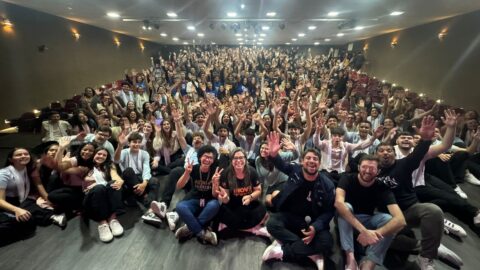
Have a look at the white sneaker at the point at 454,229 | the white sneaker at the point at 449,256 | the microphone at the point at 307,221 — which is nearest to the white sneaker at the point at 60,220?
the microphone at the point at 307,221

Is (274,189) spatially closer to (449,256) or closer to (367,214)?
(367,214)

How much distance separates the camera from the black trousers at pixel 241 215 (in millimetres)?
2693

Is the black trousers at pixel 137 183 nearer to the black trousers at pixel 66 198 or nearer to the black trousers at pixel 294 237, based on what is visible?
the black trousers at pixel 66 198

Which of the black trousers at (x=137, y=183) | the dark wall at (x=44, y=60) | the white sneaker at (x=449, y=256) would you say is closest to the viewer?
the white sneaker at (x=449, y=256)

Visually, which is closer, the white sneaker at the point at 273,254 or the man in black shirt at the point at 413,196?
the man in black shirt at the point at 413,196

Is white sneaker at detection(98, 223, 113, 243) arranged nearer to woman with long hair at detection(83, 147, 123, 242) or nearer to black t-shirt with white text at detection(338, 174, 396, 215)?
woman with long hair at detection(83, 147, 123, 242)

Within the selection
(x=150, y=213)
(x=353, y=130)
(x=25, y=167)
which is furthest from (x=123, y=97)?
(x=353, y=130)

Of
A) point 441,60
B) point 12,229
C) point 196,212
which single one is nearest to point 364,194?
point 196,212

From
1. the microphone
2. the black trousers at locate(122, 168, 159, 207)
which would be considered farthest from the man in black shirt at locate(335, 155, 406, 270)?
the black trousers at locate(122, 168, 159, 207)

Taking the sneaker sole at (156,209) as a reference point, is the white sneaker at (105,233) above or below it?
below

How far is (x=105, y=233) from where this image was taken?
103 inches

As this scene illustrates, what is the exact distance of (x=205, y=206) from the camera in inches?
106

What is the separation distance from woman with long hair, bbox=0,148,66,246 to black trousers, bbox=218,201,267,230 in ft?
6.05

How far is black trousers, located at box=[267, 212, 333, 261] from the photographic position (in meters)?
2.28
